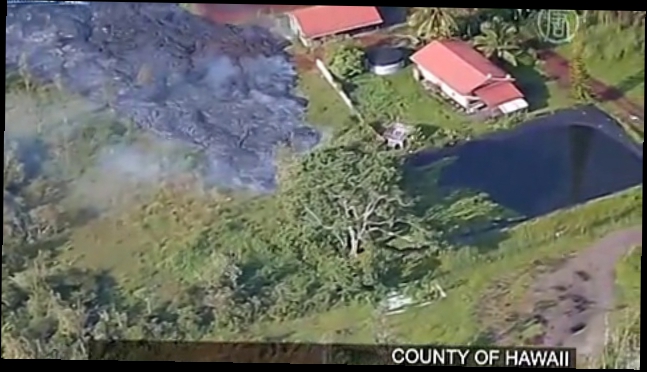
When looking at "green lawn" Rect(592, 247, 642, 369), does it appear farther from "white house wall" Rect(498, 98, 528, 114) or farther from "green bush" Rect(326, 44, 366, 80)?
"green bush" Rect(326, 44, 366, 80)

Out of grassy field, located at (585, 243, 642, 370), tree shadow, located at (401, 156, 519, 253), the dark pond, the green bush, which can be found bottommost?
grassy field, located at (585, 243, 642, 370)

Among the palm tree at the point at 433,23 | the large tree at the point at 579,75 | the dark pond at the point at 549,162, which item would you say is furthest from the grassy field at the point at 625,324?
the palm tree at the point at 433,23

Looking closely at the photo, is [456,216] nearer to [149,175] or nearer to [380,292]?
[380,292]

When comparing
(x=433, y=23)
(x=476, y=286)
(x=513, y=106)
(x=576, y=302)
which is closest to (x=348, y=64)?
(x=433, y=23)

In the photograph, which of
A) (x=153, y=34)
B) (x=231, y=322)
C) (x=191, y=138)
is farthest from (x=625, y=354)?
A: (x=153, y=34)

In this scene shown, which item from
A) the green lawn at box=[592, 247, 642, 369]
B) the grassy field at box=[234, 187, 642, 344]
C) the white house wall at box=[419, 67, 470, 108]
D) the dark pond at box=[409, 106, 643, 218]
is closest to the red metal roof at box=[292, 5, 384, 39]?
the white house wall at box=[419, 67, 470, 108]

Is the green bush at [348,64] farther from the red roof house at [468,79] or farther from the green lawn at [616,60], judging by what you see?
the green lawn at [616,60]
